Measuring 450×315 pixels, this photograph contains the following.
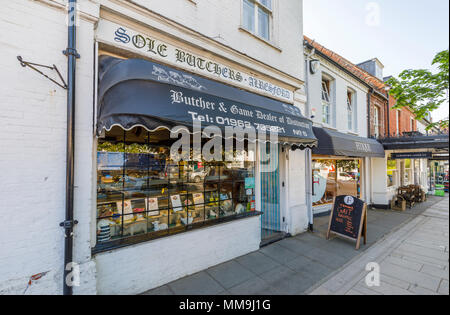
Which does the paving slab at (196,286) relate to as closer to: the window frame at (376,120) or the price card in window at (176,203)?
the price card in window at (176,203)

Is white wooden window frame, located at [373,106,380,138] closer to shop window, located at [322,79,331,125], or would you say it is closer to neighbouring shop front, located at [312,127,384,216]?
neighbouring shop front, located at [312,127,384,216]

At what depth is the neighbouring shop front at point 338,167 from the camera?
6.40 meters

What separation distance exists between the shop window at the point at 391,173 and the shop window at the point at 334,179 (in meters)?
2.21

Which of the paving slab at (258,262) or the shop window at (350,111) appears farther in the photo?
the shop window at (350,111)

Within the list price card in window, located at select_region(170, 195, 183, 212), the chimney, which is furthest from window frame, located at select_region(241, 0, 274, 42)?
the chimney

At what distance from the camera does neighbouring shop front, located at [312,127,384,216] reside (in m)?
6.40

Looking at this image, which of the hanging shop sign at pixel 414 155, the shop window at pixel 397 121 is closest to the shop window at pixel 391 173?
the hanging shop sign at pixel 414 155

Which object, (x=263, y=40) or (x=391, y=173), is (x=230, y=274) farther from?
(x=391, y=173)

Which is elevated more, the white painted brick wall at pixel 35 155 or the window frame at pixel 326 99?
the window frame at pixel 326 99

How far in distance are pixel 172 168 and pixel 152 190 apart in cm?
57

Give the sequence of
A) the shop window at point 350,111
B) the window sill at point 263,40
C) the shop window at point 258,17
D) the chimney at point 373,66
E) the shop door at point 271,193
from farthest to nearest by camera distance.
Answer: the chimney at point 373,66 → the shop window at point 350,111 → the shop door at point 271,193 → the shop window at point 258,17 → the window sill at point 263,40

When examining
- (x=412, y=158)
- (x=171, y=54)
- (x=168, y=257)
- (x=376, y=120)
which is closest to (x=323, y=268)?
(x=168, y=257)

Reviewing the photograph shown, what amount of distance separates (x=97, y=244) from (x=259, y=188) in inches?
143
